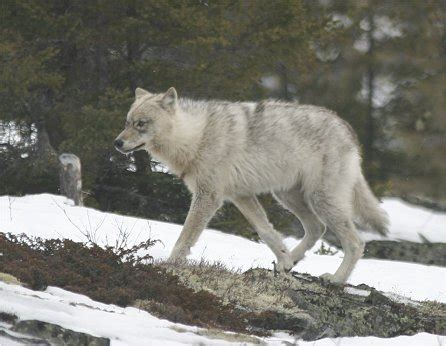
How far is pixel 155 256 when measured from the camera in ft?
30.9

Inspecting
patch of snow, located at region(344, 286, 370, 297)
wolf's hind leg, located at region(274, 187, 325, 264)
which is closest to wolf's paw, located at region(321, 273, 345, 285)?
patch of snow, located at region(344, 286, 370, 297)

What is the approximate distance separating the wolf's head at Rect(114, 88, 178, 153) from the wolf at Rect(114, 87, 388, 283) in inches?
0.4

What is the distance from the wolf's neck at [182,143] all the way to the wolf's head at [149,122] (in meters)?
0.08

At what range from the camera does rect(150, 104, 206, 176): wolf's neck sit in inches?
378

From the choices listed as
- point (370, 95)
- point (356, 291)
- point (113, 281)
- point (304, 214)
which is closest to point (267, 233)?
point (304, 214)

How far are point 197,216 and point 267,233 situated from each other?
31.6 inches

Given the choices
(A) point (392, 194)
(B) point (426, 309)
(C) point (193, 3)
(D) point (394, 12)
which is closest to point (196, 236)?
(B) point (426, 309)

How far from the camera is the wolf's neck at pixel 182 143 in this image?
378 inches

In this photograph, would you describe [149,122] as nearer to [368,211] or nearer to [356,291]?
[368,211]

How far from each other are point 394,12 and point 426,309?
59.0 ft

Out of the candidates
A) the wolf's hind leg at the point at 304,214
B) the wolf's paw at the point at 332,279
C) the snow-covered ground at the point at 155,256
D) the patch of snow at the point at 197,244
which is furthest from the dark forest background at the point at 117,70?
the wolf's paw at the point at 332,279

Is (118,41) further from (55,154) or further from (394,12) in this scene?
(394,12)

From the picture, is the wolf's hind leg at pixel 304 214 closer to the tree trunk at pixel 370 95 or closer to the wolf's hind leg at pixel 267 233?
the wolf's hind leg at pixel 267 233

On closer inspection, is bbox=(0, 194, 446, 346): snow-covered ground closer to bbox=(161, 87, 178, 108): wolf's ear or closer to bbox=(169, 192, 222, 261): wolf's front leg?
bbox=(169, 192, 222, 261): wolf's front leg
